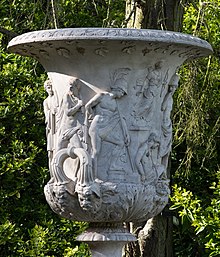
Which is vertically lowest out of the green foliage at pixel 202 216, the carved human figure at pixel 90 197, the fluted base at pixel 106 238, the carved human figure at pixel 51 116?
the green foliage at pixel 202 216

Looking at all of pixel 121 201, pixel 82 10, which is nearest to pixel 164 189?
pixel 121 201

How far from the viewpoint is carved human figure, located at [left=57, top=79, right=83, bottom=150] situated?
13.3 feet

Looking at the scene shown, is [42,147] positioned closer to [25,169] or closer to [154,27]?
[25,169]

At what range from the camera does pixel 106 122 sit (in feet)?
13.2

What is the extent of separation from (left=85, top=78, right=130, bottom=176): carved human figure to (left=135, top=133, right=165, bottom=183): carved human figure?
3.6 inches

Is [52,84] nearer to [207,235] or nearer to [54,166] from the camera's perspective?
[54,166]

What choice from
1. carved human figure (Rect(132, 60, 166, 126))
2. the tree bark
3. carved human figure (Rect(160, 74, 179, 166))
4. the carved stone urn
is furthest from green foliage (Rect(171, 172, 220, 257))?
carved human figure (Rect(132, 60, 166, 126))

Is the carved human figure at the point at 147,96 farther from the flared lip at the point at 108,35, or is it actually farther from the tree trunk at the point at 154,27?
the tree trunk at the point at 154,27

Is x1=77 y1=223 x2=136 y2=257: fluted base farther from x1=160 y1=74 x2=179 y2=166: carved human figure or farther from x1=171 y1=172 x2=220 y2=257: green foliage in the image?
x1=171 y1=172 x2=220 y2=257: green foliage

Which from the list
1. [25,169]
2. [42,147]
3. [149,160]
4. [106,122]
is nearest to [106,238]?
[149,160]

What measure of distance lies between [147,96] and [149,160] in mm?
282

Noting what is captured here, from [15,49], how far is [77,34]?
51 cm

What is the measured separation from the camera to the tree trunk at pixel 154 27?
6043 millimetres

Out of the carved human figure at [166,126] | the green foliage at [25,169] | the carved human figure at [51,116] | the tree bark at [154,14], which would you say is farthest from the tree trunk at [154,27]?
the carved human figure at [51,116]
